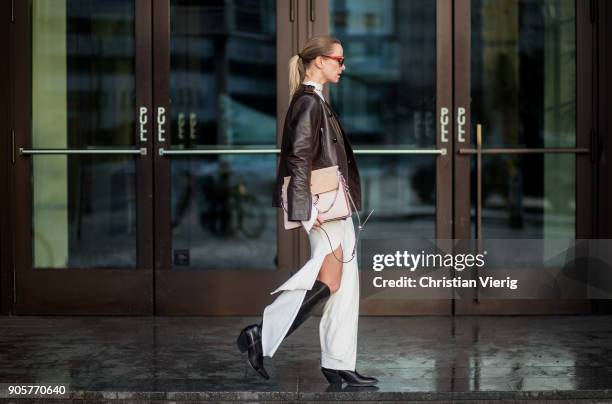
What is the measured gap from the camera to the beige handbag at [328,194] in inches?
212

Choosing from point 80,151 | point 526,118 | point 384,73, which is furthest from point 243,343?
point 384,73

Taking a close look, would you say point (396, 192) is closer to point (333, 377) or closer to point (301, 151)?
point (333, 377)

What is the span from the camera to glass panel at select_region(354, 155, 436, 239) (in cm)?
1036

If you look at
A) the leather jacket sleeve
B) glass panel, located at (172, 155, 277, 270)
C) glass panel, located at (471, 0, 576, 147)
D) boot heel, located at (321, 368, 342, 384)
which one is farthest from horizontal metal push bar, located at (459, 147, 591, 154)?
boot heel, located at (321, 368, 342, 384)

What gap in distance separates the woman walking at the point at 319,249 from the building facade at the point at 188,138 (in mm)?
2123

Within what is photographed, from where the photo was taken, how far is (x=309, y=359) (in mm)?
6289

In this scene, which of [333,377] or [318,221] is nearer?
[318,221]

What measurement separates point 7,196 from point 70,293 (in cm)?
86

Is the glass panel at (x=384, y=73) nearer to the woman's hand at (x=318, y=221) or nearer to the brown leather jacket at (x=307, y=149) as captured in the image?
the brown leather jacket at (x=307, y=149)

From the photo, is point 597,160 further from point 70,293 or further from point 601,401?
point 70,293

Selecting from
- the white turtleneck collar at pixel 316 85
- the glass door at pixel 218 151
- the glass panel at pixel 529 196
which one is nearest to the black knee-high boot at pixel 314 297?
the white turtleneck collar at pixel 316 85

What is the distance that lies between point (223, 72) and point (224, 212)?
4.51ft

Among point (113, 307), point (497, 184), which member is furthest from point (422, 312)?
point (113, 307)

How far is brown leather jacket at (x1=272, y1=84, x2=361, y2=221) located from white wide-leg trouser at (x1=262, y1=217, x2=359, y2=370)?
21cm
